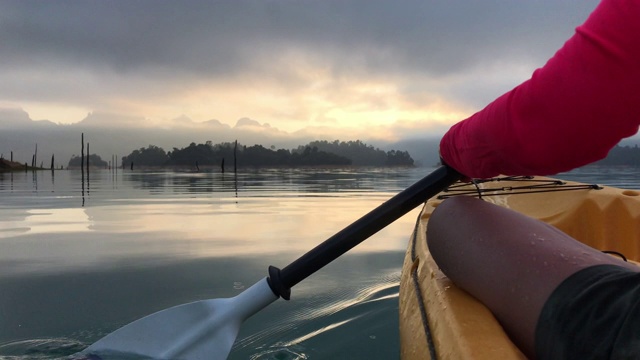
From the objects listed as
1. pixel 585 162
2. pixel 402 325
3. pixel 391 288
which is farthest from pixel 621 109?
pixel 391 288

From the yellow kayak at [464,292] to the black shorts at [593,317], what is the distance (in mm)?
120

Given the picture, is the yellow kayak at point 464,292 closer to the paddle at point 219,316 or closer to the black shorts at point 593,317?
the black shorts at point 593,317

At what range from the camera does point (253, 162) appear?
116062mm

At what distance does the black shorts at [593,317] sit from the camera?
96 centimetres

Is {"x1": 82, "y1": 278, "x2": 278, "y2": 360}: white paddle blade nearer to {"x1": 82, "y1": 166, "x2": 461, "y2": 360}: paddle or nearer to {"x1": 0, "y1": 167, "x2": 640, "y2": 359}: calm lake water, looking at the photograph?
{"x1": 82, "y1": 166, "x2": 461, "y2": 360}: paddle

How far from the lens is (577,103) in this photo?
95 centimetres

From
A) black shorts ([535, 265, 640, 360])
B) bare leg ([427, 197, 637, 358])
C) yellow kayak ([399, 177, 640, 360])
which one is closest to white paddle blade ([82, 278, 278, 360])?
yellow kayak ([399, 177, 640, 360])

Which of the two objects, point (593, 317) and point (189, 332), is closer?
point (593, 317)

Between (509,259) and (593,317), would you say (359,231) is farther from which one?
(593,317)

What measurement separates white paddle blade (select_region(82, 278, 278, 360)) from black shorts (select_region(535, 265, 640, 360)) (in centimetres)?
156

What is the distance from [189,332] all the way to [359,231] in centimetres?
109

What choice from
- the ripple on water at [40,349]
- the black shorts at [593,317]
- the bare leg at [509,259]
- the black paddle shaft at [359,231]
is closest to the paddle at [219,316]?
the black paddle shaft at [359,231]

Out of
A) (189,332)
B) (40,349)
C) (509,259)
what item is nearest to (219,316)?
(189,332)

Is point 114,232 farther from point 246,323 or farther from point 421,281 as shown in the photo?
point 421,281
